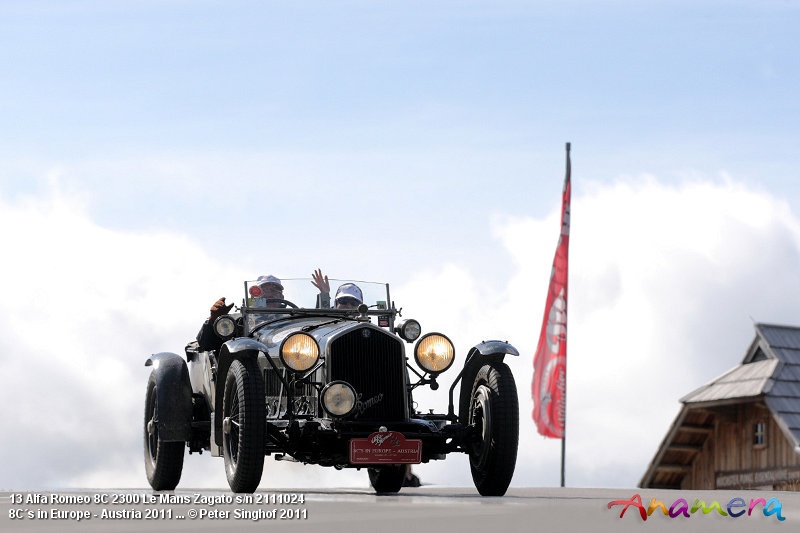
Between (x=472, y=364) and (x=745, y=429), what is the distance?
74.6 feet

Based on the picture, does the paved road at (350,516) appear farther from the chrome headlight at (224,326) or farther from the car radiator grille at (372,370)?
the chrome headlight at (224,326)

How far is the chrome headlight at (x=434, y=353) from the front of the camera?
45.4ft

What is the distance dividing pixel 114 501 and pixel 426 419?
357cm

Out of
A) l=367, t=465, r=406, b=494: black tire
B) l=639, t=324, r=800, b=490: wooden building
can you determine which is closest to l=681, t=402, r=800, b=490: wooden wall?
l=639, t=324, r=800, b=490: wooden building

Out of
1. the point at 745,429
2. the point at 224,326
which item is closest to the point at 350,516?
the point at 224,326

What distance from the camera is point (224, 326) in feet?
48.2

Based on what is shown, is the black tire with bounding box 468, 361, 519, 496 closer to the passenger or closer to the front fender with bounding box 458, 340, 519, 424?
the front fender with bounding box 458, 340, 519, 424

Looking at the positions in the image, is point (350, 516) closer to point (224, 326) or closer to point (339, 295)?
point (224, 326)

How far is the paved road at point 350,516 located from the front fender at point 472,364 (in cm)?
201

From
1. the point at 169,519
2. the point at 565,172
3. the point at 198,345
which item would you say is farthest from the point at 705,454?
the point at 169,519

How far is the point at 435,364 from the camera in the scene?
13.8 meters

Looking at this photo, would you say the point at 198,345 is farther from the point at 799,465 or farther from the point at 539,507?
the point at 799,465

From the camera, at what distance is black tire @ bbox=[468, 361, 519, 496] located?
13.2 m

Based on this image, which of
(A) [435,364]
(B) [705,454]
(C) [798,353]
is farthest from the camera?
(B) [705,454]
